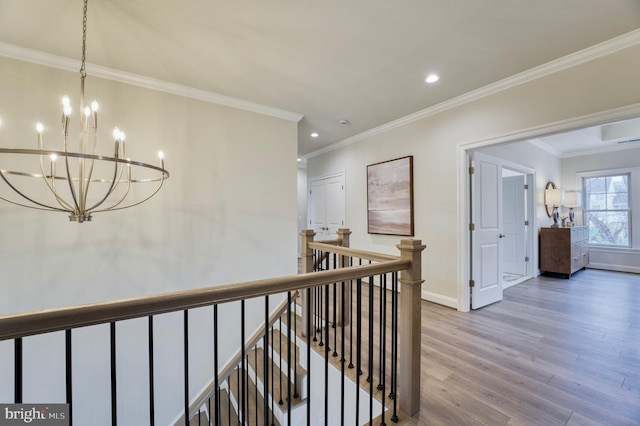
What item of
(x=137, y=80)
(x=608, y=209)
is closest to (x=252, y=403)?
(x=137, y=80)

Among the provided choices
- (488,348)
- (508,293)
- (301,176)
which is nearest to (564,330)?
(488,348)

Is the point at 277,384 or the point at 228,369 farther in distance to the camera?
the point at 228,369

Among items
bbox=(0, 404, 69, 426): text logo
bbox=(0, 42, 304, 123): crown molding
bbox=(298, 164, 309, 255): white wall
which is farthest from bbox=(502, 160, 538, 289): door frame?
bbox=(0, 404, 69, 426): text logo

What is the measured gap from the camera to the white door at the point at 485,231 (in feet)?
11.0

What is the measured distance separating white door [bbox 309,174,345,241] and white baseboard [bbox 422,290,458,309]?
2006mm

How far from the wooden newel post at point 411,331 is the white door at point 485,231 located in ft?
6.88

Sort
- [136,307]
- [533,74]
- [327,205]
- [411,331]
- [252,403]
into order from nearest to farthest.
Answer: [136,307] < [411,331] < [533,74] < [252,403] < [327,205]

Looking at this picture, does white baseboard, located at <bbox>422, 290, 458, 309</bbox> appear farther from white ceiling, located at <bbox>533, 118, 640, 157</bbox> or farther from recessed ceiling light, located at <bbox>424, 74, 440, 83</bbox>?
white ceiling, located at <bbox>533, 118, 640, 157</bbox>

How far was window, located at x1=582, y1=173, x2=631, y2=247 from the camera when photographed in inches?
217

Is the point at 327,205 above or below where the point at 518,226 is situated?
above

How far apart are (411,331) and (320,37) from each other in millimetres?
2310

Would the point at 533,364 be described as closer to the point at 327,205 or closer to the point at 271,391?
the point at 271,391

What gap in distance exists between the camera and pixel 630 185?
5395 mm

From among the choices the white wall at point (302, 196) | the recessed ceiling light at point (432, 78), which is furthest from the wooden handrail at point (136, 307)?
the white wall at point (302, 196)
